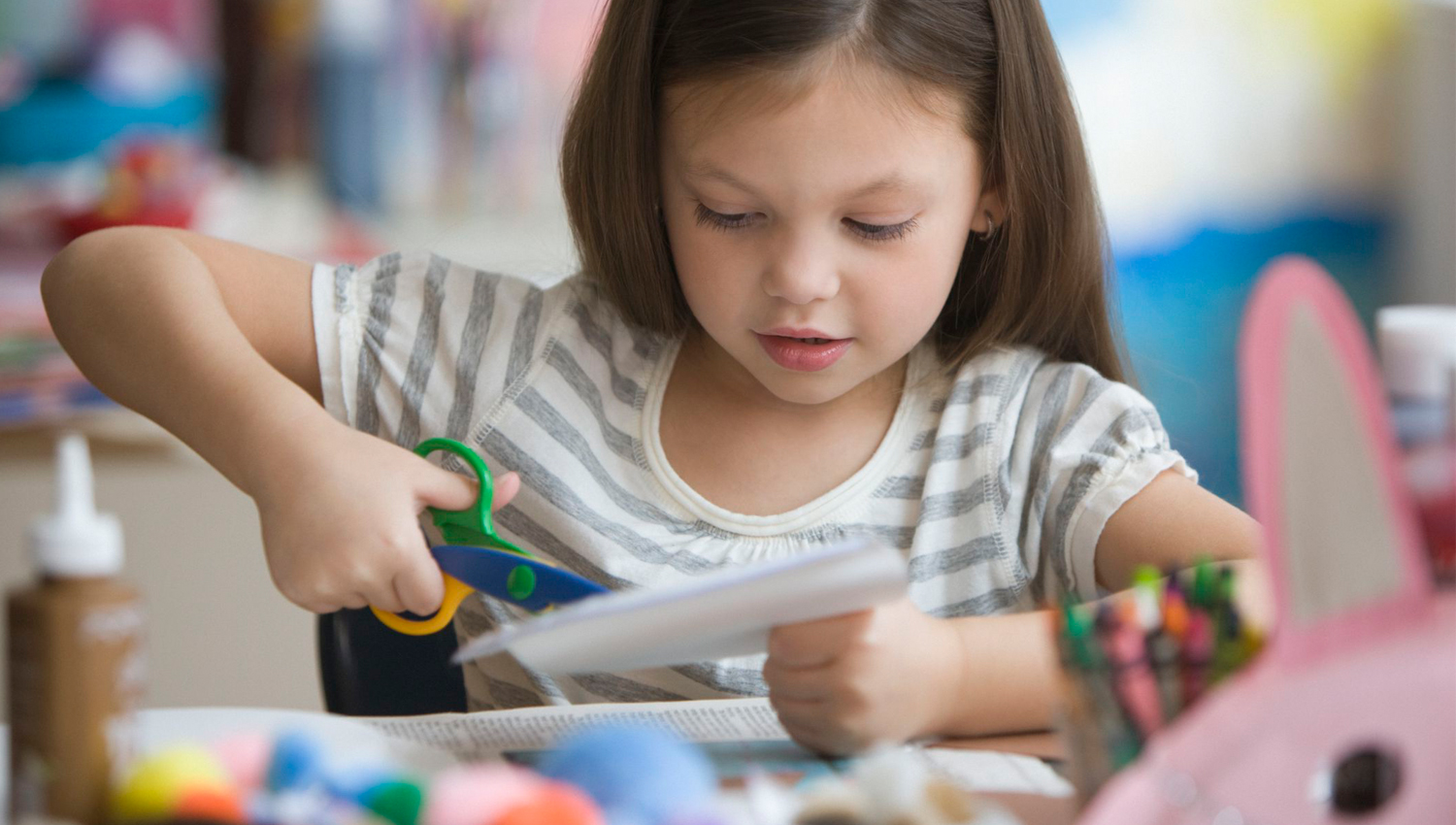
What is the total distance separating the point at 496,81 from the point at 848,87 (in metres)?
1.46

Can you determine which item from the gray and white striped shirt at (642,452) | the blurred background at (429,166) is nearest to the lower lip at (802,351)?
the gray and white striped shirt at (642,452)

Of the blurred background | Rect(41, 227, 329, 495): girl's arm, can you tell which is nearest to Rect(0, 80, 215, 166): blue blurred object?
the blurred background

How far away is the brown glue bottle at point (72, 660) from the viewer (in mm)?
333

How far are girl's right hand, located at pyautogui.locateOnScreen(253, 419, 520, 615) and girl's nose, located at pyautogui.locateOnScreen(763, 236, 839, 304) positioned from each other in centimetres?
21

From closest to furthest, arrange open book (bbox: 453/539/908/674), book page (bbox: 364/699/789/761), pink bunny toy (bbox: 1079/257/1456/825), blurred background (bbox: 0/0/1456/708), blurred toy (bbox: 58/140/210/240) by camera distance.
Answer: pink bunny toy (bbox: 1079/257/1456/825)
open book (bbox: 453/539/908/674)
book page (bbox: 364/699/789/761)
blurred background (bbox: 0/0/1456/708)
blurred toy (bbox: 58/140/210/240)

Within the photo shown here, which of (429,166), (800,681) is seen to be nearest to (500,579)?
(800,681)

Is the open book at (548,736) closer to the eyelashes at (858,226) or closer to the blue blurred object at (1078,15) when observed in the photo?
the eyelashes at (858,226)

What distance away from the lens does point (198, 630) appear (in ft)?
5.06

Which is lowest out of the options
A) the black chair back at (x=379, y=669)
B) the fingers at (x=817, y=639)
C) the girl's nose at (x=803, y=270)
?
the black chair back at (x=379, y=669)

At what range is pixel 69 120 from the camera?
1885mm

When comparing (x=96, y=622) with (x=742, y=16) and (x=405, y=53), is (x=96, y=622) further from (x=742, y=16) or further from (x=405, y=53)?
(x=405, y=53)

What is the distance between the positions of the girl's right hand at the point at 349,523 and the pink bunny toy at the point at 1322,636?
0.35 m

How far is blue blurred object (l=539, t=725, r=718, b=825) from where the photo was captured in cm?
36

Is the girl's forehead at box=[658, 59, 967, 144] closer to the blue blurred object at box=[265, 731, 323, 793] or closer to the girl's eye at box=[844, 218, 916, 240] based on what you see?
the girl's eye at box=[844, 218, 916, 240]
